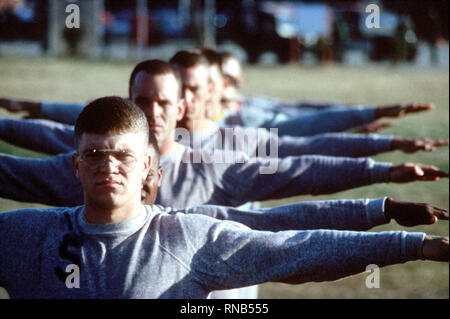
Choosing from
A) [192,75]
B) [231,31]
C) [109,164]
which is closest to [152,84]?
[192,75]

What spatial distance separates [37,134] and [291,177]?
1.66 metres

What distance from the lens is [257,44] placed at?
2859 centimetres

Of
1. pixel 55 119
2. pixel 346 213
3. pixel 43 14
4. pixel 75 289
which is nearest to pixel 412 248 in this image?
pixel 346 213

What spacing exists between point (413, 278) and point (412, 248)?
11.8 feet

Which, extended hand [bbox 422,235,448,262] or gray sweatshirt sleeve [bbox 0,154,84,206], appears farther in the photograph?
gray sweatshirt sleeve [bbox 0,154,84,206]

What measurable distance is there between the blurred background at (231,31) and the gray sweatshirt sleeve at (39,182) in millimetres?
23113

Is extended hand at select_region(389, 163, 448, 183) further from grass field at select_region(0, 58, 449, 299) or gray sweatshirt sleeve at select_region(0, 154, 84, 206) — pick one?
grass field at select_region(0, 58, 449, 299)

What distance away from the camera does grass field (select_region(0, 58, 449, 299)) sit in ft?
18.8

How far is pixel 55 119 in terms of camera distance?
5406 mm

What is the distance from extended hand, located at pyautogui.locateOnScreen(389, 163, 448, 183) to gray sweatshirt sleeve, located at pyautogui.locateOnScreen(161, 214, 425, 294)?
1.12 metres

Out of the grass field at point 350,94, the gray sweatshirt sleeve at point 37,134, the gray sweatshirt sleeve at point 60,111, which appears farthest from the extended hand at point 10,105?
the grass field at point 350,94

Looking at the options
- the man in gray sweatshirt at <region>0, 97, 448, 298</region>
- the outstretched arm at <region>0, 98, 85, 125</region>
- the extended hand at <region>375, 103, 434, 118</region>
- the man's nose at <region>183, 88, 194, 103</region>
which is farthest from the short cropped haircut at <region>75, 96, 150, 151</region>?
the extended hand at <region>375, 103, 434, 118</region>

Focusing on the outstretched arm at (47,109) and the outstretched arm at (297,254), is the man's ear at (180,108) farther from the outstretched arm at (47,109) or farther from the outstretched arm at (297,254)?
the outstretched arm at (297,254)

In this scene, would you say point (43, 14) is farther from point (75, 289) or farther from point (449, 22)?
point (75, 289)
